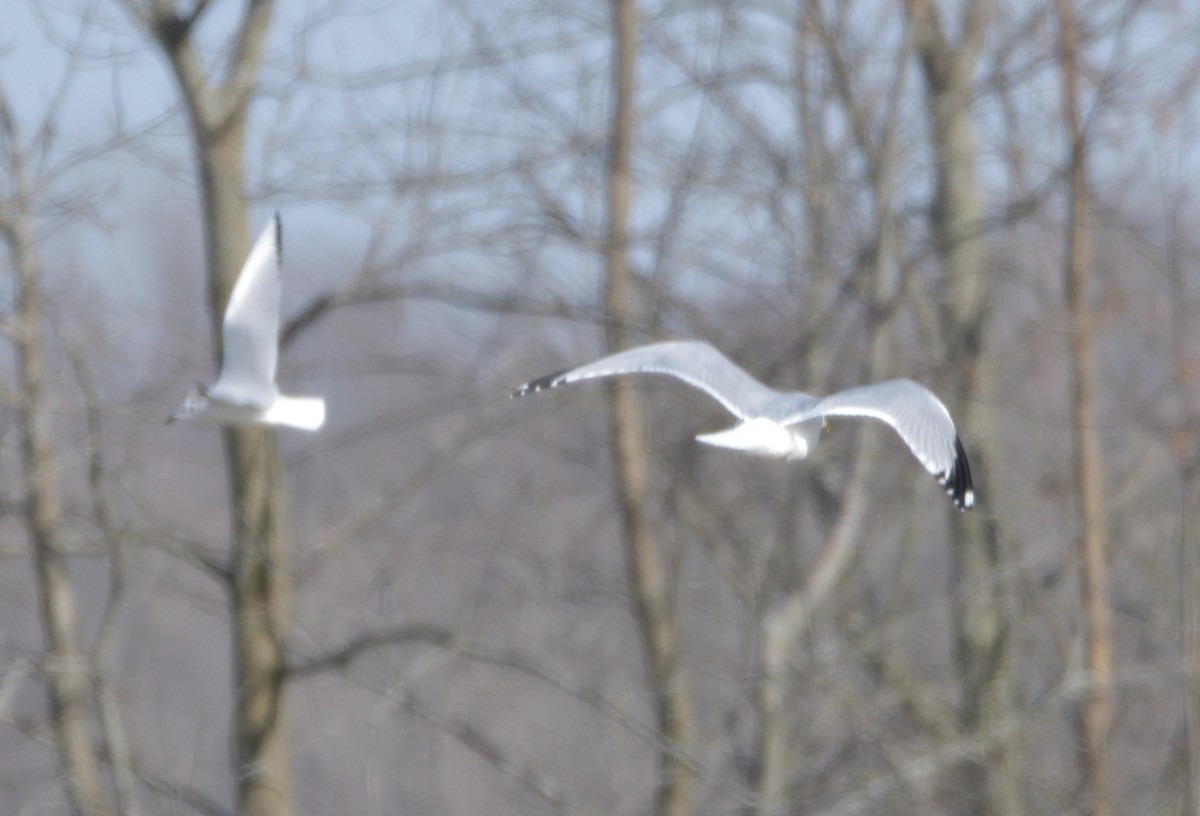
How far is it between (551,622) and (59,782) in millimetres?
2940

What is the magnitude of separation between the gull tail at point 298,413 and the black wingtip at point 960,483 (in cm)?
209

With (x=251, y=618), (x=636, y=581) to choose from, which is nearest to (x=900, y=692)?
(x=636, y=581)

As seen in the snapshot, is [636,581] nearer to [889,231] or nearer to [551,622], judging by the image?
[551,622]

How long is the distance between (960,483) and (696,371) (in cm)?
117

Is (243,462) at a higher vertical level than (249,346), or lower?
higher

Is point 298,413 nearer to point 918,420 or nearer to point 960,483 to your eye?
point 918,420

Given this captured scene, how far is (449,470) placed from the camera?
8.30 metres

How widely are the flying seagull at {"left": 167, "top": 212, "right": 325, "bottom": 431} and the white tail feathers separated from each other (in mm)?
1367

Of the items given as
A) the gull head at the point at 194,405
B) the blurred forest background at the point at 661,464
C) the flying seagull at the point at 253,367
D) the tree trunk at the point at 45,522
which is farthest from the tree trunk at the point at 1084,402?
the tree trunk at the point at 45,522

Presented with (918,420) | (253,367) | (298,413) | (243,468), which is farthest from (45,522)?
(918,420)

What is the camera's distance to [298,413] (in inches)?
241

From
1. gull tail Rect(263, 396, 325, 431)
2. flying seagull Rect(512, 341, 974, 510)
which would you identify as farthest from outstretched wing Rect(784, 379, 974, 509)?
gull tail Rect(263, 396, 325, 431)

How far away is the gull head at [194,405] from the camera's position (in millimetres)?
6238

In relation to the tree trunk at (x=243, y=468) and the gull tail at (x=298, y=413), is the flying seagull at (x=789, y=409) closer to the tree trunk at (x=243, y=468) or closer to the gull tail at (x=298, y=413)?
the gull tail at (x=298, y=413)
